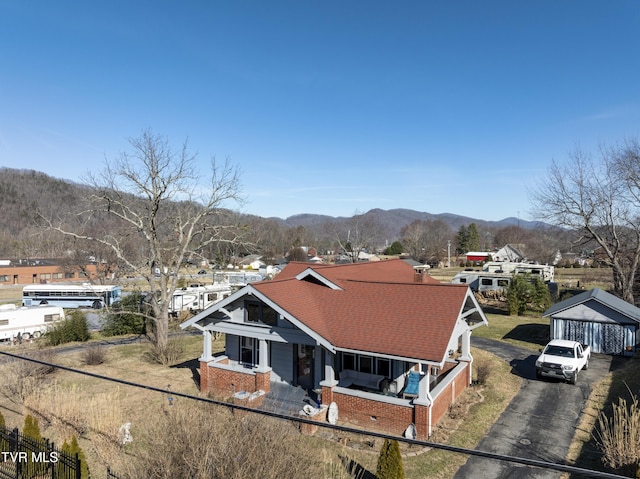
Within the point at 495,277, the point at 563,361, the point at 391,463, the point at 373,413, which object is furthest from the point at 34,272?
the point at 563,361

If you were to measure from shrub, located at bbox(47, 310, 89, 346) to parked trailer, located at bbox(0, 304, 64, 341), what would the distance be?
1.34 meters

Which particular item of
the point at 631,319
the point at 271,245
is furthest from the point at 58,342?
the point at 271,245

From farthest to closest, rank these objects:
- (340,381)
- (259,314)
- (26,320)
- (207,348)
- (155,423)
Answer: (26,320), (207,348), (259,314), (340,381), (155,423)

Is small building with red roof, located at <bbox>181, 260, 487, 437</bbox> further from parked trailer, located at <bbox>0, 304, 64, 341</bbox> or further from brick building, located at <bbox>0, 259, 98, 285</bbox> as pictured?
brick building, located at <bbox>0, 259, 98, 285</bbox>

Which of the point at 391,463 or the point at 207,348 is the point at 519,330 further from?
the point at 391,463

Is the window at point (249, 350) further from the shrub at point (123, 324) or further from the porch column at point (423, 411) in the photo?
the shrub at point (123, 324)

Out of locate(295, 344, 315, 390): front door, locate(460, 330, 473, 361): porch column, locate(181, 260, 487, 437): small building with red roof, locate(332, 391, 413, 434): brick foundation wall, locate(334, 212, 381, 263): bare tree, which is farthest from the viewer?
locate(334, 212, 381, 263): bare tree

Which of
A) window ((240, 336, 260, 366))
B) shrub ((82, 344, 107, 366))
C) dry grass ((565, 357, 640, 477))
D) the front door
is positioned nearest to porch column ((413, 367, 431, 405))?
dry grass ((565, 357, 640, 477))

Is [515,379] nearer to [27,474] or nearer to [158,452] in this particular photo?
[158,452]

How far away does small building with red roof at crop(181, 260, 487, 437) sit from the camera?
13977 millimetres

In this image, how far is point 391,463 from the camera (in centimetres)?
974

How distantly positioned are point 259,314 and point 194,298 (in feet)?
77.8

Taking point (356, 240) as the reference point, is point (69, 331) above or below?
below

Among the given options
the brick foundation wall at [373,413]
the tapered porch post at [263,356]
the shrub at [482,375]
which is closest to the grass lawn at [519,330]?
the shrub at [482,375]
